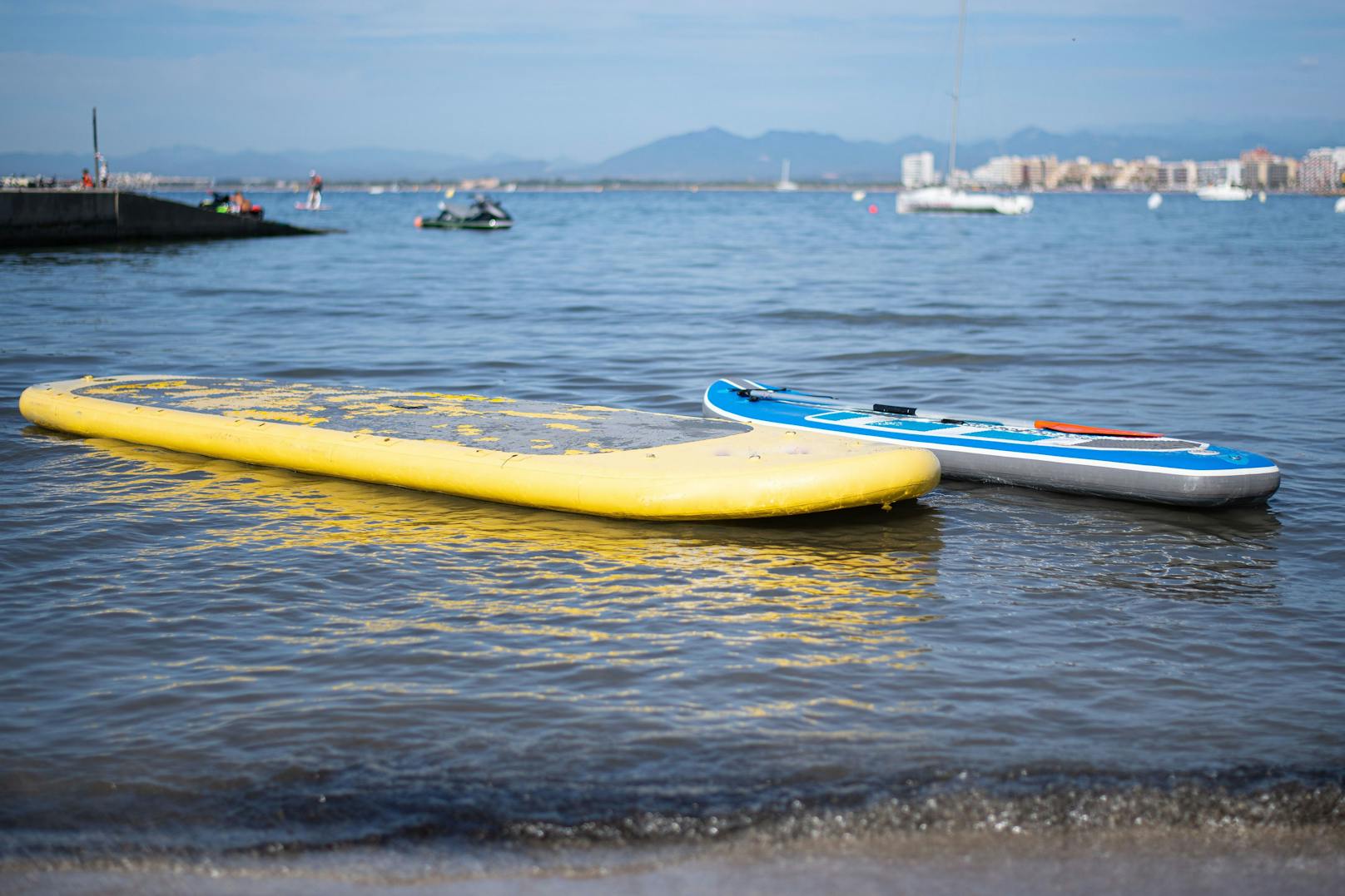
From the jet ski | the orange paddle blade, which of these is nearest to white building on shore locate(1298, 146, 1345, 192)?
the jet ski

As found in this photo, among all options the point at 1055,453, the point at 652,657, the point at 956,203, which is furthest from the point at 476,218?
the point at 652,657

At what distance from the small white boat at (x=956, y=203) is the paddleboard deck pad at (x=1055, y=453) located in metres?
63.3

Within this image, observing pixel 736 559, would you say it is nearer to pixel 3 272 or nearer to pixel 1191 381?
pixel 1191 381

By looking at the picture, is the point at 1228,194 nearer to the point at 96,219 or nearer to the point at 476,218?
the point at 476,218

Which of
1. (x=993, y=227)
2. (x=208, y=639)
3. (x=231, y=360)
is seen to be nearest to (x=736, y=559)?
(x=208, y=639)

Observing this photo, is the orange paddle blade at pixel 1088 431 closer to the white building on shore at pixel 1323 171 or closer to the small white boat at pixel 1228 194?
the small white boat at pixel 1228 194

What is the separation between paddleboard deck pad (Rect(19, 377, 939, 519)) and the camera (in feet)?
21.0

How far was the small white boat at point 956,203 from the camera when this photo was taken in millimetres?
68312

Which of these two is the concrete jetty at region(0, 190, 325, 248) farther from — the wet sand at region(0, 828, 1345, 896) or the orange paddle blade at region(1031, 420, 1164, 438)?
the wet sand at region(0, 828, 1345, 896)

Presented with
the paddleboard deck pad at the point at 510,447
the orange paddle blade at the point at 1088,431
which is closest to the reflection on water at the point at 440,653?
the paddleboard deck pad at the point at 510,447

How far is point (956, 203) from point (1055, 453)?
6501 centimetres

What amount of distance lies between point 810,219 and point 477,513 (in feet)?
203

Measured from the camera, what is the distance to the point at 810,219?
220ft

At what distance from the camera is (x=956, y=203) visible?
228 feet
